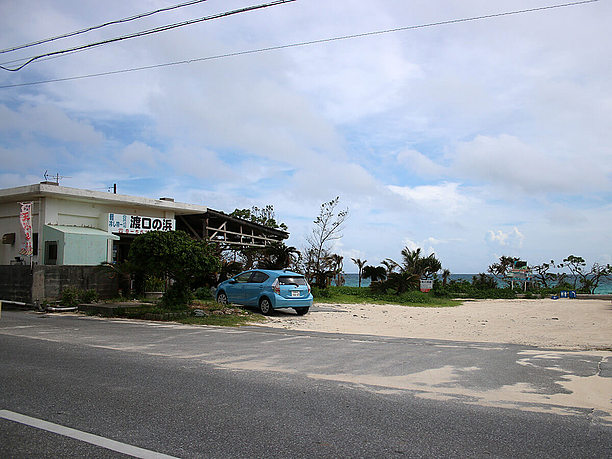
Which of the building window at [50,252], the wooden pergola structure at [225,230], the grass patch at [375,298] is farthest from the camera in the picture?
the grass patch at [375,298]

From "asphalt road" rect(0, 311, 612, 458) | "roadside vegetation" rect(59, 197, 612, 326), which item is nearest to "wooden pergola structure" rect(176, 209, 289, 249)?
"roadside vegetation" rect(59, 197, 612, 326)

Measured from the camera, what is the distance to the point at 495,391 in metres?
6.71

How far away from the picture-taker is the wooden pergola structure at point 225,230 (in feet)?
85.2

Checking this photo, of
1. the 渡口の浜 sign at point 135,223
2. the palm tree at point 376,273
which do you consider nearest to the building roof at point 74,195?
the 渡口の浜 sign at point 135,223

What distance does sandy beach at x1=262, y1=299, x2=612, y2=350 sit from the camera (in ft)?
Result: 42.5

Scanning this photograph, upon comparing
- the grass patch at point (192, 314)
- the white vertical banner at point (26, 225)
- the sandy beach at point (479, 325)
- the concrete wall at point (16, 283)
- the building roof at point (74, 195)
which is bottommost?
the sandy beach at point (479, 325)

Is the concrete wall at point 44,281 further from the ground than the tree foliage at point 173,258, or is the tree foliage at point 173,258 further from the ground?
the tree foliage at point 173,258

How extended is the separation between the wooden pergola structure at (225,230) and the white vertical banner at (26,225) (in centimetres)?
737

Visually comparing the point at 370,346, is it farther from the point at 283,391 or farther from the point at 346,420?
the point at 346,420

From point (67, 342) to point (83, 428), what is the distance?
240 inches

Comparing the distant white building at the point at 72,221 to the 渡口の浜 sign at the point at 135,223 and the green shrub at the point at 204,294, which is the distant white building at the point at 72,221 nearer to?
the 渡口の浜 sign at the point at 135,223

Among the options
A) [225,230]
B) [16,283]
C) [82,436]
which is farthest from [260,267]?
[82,436]

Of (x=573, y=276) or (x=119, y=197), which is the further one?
(x=573, y=276)

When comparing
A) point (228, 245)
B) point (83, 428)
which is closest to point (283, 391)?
point (83, 428)
